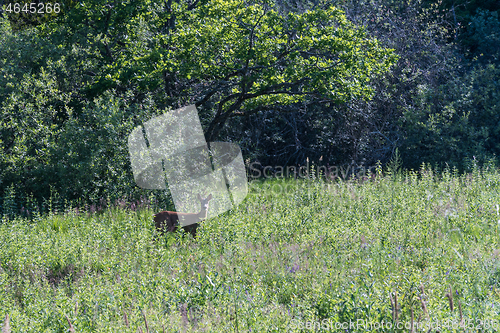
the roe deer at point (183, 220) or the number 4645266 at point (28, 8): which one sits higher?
the number 4645266 at point (28, 8)

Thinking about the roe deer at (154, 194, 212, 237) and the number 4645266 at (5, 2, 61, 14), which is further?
the number 4645266 at (5, 2, 61, 14)

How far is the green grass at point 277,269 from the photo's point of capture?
336 cm

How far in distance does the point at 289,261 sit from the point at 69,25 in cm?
905

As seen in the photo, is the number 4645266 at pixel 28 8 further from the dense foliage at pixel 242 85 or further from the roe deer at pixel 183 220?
the roe deer at pixel 183 220

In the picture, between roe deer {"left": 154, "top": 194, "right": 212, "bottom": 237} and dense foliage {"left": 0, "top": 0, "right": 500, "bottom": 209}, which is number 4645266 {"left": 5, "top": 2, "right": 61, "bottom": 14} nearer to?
dense foliage {"left": 0, "top": 0, "right": 500, "bottom": 209}

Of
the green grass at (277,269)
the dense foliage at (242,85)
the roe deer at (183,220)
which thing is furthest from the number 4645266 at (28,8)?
the roe deer at (183,220)

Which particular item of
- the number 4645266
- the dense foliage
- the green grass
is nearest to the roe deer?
the green grass

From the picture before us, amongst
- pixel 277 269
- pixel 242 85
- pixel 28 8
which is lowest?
pixel 277 269

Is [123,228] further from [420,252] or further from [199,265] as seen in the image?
[420,252]

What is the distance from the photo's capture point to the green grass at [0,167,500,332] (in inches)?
132

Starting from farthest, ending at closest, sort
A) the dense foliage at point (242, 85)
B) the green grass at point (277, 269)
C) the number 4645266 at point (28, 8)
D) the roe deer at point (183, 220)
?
the number 4645266 at point (28, 8)
the dense foliage at point (242, 85)
the roe deer at point (183, 220)
the green grass at point (277, 269)

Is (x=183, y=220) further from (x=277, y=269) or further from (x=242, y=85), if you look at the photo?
(x=242, y=85)

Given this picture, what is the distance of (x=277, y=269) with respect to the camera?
4699 mm

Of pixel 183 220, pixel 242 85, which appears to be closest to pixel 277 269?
pixel 183 220
